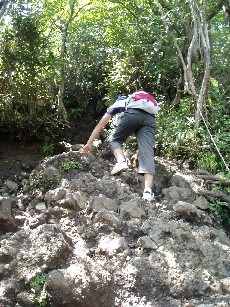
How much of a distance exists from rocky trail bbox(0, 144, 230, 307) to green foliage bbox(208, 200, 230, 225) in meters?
0.06

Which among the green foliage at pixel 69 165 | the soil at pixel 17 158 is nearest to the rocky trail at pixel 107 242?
the green foliage at pixel 69 165

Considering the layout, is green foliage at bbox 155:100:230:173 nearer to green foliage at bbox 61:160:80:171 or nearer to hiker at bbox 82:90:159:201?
hiker at bbox 82:90:159:201

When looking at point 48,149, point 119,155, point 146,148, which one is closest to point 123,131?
point 119,155

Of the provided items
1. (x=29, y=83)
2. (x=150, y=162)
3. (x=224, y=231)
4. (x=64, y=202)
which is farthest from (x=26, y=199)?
(x=29, y=83)

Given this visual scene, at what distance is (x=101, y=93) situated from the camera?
786 cm

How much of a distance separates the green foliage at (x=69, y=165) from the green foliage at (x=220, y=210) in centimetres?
176

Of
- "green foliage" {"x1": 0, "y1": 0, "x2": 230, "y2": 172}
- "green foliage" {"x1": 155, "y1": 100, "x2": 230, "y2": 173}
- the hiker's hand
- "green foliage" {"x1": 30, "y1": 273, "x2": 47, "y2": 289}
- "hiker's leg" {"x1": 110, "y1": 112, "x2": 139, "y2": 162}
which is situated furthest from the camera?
"green foliage" {"x1": 0, "y1": 0, "x2": 230, "y2": 172}

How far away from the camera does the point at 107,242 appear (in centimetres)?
345

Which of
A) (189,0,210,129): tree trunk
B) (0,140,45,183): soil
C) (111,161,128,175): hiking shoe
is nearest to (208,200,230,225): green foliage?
(111,161,128,175): hiking shoe

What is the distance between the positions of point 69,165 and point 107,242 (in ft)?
5.12

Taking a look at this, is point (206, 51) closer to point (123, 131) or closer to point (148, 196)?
point (123, 131)

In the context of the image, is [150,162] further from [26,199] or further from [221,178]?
[26,199]

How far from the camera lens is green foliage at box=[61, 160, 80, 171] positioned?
4703mm

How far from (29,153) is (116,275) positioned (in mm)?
3691
